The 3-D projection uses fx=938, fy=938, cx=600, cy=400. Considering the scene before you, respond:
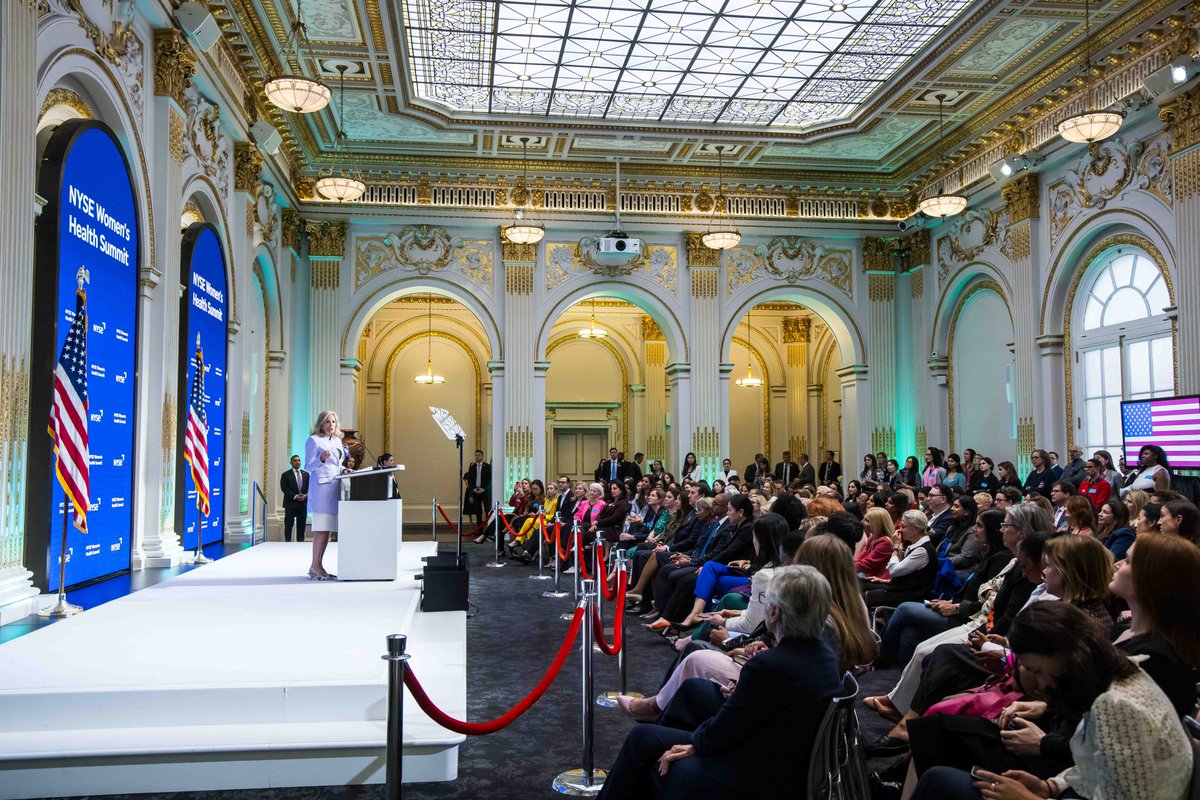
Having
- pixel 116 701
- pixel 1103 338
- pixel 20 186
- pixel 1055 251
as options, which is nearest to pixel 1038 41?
pixel 1055 251

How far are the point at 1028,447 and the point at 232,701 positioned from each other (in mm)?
12164

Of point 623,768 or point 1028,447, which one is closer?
point 623,768

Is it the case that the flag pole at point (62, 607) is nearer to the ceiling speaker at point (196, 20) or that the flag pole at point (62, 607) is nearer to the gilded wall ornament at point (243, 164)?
the ceiling speaker at point (196, 20)

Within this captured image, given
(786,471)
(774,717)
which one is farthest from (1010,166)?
(774,717)

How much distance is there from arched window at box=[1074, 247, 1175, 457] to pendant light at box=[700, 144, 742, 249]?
525 centimetres

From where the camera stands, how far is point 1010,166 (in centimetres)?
1351

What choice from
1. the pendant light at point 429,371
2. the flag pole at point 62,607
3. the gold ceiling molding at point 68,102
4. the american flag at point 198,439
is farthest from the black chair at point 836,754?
the pendant light at point 429,371

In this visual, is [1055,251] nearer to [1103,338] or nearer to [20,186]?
[1103,338]

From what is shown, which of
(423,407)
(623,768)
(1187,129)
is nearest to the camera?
(623,768)

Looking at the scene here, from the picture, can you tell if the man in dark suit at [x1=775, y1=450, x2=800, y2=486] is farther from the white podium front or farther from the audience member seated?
the audience member seated

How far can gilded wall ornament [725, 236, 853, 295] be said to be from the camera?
668 inches

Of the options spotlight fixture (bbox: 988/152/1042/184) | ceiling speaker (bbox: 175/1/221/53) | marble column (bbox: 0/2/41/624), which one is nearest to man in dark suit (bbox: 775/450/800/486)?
spotlight fixture (bbox: 988/152/1042/184)

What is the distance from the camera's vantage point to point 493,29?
11.4 metres

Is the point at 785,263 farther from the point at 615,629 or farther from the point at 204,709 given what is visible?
the point at 204,709
